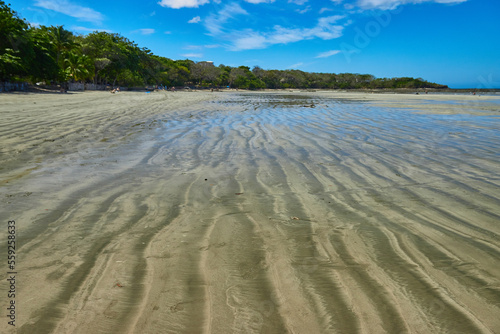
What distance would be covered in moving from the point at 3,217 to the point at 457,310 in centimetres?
378

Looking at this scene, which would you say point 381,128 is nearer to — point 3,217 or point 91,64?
point 3,217

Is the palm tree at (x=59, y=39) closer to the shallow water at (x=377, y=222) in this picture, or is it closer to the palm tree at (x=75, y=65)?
the palm tree at (x=75, y=65)

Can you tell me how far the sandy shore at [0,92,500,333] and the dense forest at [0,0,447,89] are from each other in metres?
31.5

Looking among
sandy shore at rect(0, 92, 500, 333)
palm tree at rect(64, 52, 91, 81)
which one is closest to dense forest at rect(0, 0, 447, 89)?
palm tree at rect(64, 52, 91, 81)

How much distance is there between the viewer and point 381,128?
10.0 m

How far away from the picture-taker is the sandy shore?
172 cm

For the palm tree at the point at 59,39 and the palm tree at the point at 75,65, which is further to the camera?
the palm tree at the point at 75,65

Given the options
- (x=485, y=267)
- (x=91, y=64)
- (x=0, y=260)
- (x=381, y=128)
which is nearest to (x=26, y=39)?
(x=91, y=64)

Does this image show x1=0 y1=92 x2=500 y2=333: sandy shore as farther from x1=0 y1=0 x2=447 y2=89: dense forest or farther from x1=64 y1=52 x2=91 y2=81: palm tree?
x1=64 y1=52 x2=91 y2=81: palm tree

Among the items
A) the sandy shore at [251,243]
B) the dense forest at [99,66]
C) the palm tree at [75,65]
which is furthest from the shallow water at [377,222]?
the palm tree at [75,65]

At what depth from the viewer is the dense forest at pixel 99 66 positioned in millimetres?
29875

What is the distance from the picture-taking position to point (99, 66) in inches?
2005

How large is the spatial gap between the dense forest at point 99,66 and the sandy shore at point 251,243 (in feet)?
103

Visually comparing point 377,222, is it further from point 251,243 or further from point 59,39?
point 59,39
